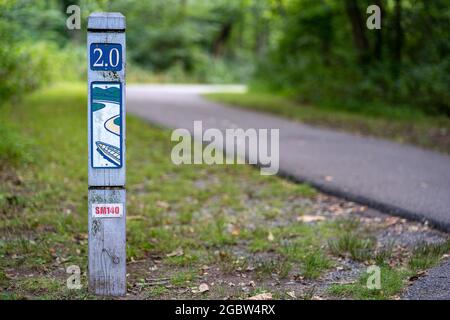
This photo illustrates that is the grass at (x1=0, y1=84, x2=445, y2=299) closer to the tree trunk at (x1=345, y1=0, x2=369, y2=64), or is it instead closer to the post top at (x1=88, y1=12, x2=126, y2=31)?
the post top at (x1=88, y1=12, x2=126, y2=31)

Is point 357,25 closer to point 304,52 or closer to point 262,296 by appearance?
point 304,52

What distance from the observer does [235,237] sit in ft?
21.8

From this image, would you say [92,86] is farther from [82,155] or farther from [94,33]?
[82,155]

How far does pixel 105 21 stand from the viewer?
4.58 m

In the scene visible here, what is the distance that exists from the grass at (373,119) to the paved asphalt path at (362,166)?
0.55 metres

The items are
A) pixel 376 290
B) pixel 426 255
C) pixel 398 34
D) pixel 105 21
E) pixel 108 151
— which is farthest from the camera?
pixel 398 34

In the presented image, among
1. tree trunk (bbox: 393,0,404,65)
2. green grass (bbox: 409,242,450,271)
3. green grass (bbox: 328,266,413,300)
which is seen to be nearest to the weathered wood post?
green grass (bbox: 328,266,413,300)

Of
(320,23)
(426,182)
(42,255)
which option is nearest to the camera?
(42,255)

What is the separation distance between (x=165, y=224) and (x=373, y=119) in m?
9.95

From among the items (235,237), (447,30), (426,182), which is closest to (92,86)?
(235,237)

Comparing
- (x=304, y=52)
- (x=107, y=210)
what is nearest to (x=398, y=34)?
(x=304, y=52)

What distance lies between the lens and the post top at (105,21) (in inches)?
180

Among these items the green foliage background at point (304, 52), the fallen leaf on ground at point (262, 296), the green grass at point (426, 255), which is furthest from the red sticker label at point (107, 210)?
the green foliage background at point (304, 52)

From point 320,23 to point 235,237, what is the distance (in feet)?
63.5
